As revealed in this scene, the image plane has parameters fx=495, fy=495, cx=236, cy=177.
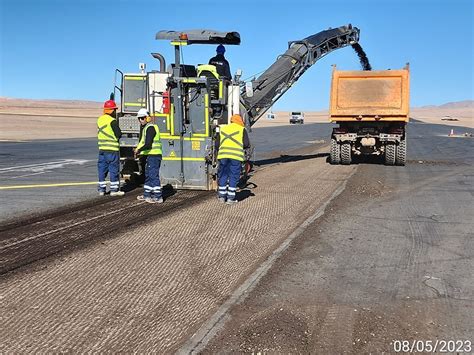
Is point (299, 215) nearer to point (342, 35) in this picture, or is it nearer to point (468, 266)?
point (468, 266)

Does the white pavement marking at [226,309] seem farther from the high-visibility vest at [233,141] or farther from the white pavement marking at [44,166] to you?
the white pavement marking at [44,166]

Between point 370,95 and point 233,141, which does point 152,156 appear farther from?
point 370,95

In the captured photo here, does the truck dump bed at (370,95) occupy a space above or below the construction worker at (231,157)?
above

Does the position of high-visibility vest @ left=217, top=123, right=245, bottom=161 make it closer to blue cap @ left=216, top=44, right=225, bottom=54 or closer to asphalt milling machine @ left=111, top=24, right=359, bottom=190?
asphalt milling machine @ left=111, top=24, right=359, bottom=190

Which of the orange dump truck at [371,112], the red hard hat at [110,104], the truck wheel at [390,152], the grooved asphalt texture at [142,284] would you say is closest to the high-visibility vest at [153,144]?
the red hard hat at [110,104]

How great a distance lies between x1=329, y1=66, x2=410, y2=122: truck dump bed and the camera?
16109 millimetres

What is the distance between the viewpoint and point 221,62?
12.0 metres

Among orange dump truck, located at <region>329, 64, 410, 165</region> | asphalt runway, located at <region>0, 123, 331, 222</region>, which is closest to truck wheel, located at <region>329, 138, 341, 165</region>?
orange dump truck, located at <region>329, 64, 410, 165</region>

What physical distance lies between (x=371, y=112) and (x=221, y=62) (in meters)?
6.36

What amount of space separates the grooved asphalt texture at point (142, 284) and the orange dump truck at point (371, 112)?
341 inches

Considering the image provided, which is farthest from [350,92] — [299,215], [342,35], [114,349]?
[114,349]

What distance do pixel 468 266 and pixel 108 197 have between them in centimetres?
686

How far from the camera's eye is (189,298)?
188 inches

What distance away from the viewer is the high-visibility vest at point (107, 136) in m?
10.0
